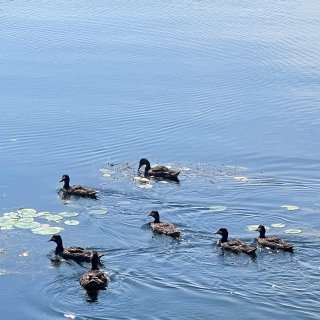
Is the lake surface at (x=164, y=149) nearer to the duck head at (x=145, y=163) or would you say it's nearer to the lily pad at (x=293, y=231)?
the lily pad at (x=293, y=231)

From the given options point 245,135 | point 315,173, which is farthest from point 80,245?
point 245,135

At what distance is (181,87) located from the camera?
35875mm

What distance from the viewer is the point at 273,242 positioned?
2188 cm

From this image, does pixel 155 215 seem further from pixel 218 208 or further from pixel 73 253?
pixel 73 253

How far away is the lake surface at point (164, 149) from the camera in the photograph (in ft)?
65.9

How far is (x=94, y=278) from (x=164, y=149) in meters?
10.1

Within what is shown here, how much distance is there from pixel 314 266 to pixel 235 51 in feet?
69.3

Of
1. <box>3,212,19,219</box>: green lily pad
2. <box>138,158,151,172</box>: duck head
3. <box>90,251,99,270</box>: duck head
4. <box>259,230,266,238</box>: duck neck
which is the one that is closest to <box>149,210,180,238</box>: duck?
<box>259,230,266,238</box>: duck neck

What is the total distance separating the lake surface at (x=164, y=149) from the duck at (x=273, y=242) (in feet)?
0.64

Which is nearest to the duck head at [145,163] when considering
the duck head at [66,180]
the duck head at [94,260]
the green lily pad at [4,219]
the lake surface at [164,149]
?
the lake surface at [164,149]

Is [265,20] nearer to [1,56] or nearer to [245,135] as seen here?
[1,56]

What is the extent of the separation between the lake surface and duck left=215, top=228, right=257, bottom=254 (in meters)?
0.18

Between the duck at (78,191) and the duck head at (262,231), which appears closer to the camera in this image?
the duck head at (262,231)

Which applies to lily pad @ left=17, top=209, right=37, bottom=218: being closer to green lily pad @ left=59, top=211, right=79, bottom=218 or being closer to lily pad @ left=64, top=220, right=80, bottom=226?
green lily pad @ left=59, top=211, right=79, bottom=218
